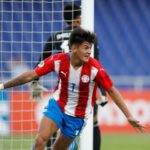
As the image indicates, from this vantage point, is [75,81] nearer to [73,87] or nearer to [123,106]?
[73,87]

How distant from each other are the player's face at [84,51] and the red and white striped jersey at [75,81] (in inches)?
4.0

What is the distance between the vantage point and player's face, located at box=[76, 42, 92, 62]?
272 inches

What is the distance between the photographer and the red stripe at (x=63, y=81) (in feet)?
23.0

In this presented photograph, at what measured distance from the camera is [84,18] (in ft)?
25.9

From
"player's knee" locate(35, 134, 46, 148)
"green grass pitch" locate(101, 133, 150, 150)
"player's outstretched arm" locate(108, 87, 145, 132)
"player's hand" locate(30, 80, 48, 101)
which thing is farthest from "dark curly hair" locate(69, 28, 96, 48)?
"green grass pitch" locate(101, 133, 150, 150)

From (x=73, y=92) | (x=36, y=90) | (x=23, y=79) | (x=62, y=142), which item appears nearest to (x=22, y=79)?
(x=23, y=79)

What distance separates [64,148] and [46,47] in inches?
65.2

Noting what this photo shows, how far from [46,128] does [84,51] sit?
80cm

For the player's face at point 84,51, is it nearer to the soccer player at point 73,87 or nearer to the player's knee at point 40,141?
the soccer player at point 73,87

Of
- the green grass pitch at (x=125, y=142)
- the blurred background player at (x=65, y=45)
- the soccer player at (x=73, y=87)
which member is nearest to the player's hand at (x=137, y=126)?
the soccer player at (x=73, y=87)

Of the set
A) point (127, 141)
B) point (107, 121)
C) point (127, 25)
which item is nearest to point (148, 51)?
point (127, 25)

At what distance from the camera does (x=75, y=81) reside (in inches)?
276

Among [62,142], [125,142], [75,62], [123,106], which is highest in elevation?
[75,62]

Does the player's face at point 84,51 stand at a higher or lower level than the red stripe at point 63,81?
higher
